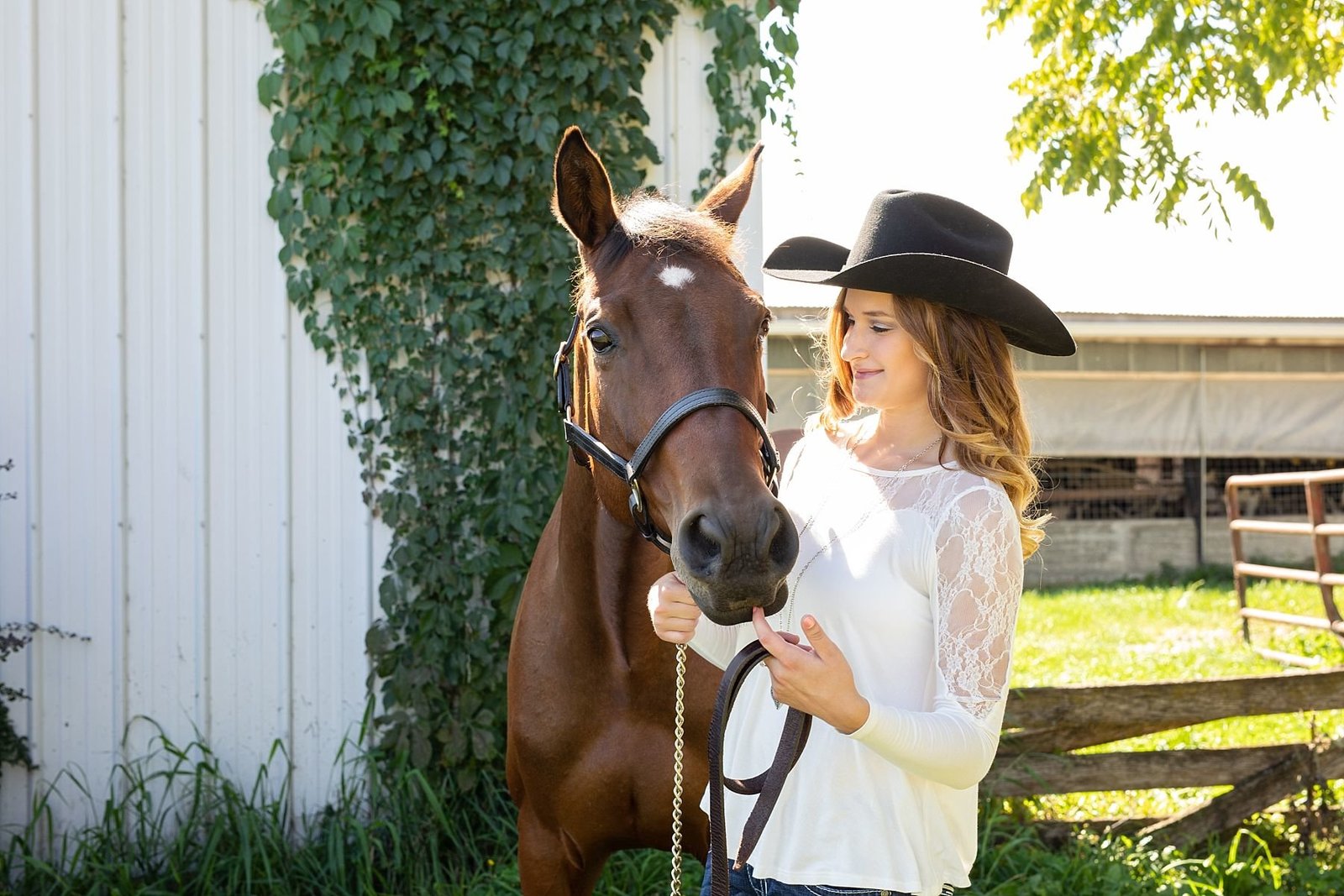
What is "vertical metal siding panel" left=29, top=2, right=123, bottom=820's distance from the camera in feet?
12.3

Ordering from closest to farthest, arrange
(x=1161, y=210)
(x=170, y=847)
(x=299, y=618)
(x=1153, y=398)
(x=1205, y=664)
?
(x=170, y=847), (x=299, y=618), (x=1161, y=210), (x=1205, y=664), (x=1153, y=398)

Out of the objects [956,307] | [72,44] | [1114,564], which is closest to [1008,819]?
[956,307]

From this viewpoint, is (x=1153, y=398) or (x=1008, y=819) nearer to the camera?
(x=1008, y=819)

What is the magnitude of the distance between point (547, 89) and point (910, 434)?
250 cm

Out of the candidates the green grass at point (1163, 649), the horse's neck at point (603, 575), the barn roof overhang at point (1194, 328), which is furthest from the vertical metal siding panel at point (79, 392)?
the barn roof overhang at point (1194, 328)

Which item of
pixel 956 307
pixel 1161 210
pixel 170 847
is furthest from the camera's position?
pixel 1161 210

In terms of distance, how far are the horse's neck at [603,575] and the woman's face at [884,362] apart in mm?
804

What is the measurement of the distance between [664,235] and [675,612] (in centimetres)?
76

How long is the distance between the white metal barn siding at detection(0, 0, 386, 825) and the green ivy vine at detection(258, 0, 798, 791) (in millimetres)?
174

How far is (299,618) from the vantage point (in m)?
3.90

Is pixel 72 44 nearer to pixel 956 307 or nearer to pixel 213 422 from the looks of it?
pixel 213 422

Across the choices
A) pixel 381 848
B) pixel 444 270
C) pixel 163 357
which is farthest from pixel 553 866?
pixel 163 357

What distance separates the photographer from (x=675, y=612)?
170 cm

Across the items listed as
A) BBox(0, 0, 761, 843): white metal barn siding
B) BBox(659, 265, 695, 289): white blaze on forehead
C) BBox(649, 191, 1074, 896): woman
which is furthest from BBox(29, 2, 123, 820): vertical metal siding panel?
BBox(649, 191, 1074, 896): woman
